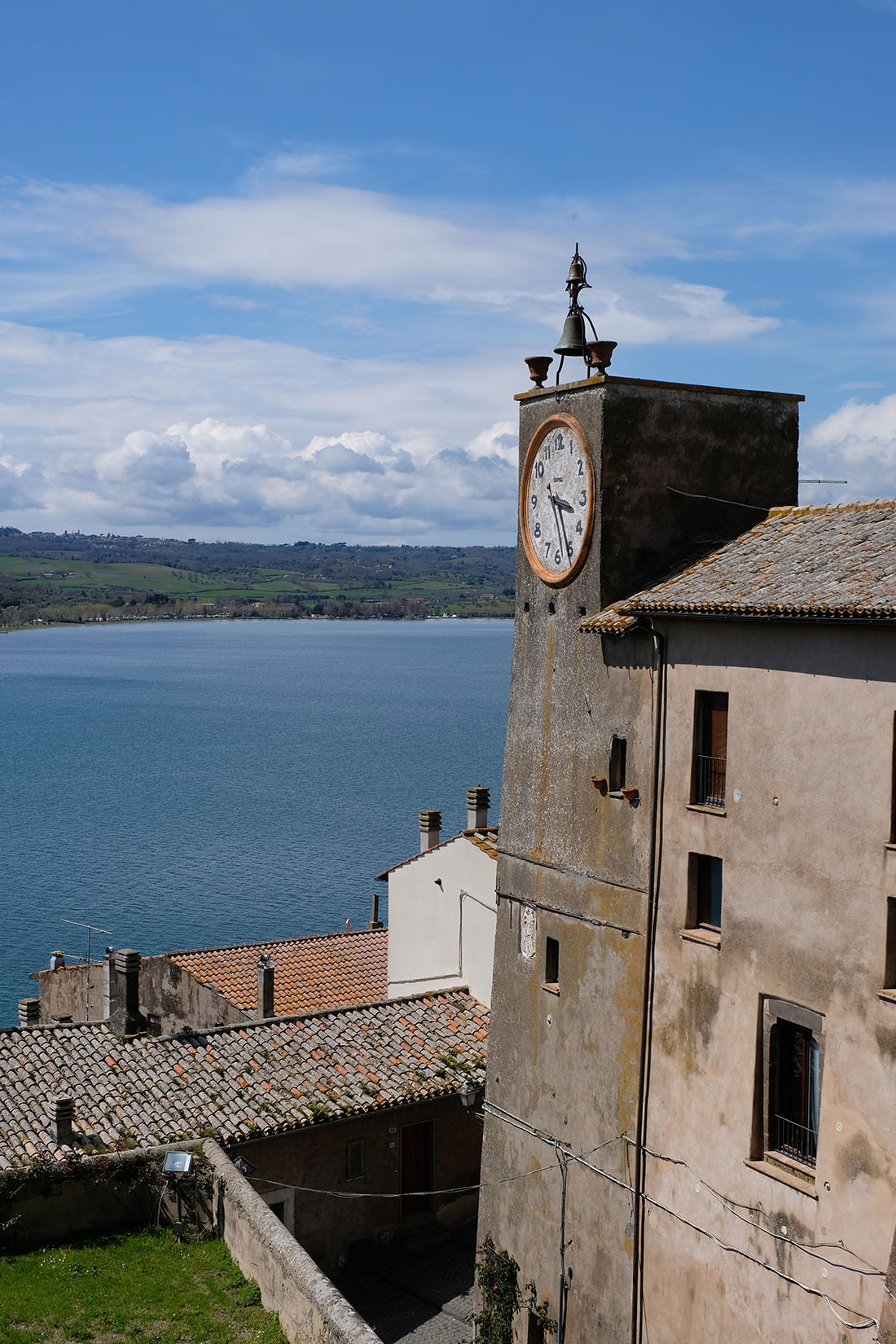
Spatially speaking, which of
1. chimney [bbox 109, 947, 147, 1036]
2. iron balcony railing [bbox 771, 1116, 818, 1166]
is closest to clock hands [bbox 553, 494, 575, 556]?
iron balcony railing [bbox 771, 1116, 818, 1166]

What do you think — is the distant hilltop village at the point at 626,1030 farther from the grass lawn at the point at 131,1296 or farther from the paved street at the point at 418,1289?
the grass lawn at the point at 131,1296

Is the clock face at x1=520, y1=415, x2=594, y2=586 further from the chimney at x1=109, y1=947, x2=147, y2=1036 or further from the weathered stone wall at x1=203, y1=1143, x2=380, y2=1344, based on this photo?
the chimney at x1=109, y1=947, x2=147, y2=1036

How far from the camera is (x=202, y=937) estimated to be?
56594 mm

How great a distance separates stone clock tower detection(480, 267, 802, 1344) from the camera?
18.4m

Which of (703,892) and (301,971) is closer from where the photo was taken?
(703,892)

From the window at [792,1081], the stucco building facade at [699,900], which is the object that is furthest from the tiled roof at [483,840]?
the window at [792,1081]

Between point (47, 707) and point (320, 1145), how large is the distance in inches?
5248

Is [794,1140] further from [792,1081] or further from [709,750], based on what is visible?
[709,750]

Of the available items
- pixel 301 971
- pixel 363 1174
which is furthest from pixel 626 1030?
pixel 301 971

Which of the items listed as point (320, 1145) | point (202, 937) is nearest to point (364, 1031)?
point (320, 1145)

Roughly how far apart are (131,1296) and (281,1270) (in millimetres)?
2017

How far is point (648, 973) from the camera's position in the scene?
17.9 meters

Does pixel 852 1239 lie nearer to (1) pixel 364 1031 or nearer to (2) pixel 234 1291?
(2) pixel 234 1291

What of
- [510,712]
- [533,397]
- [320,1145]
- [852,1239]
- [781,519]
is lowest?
[320,1145]
